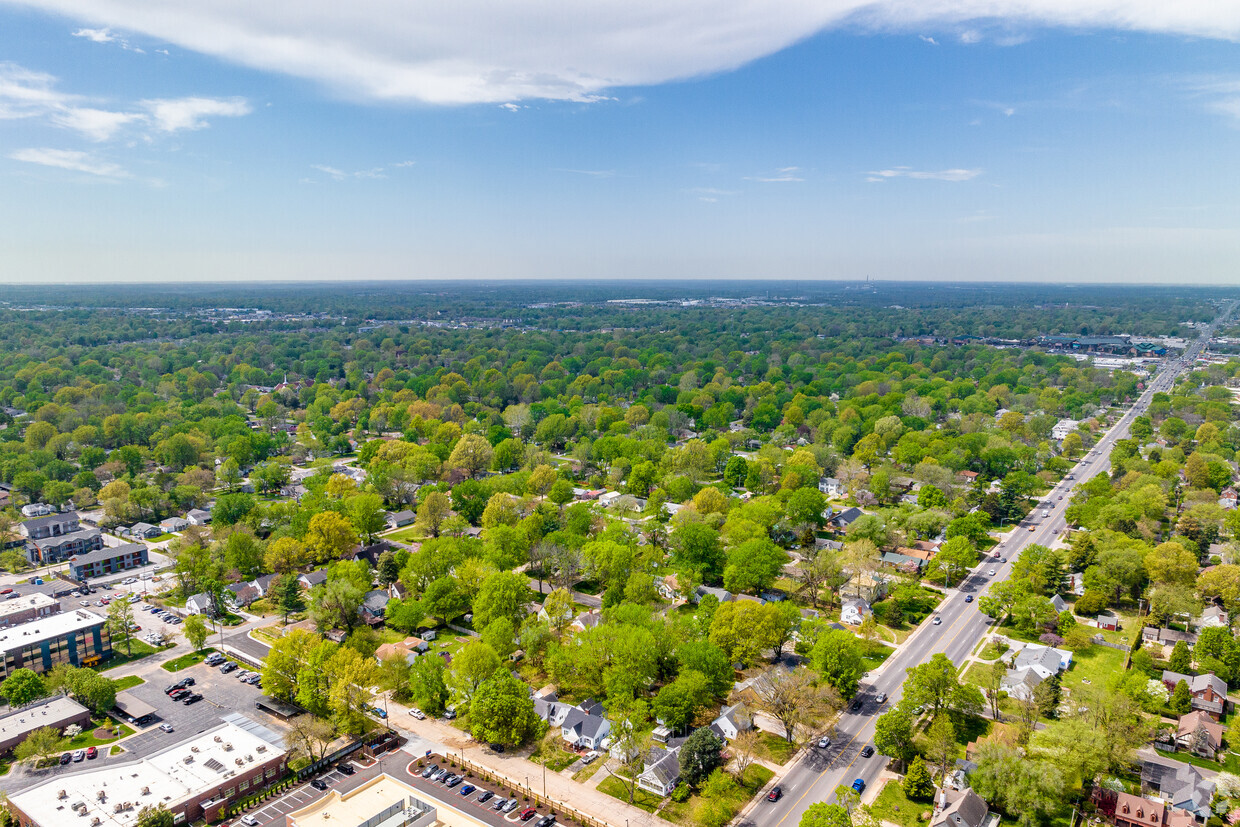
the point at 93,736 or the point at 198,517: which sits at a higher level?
the point at 198,517

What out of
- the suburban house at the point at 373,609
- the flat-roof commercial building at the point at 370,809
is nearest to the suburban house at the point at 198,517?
the suburban house at the point at 373,609

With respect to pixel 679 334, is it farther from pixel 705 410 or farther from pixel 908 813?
pixel 908 813

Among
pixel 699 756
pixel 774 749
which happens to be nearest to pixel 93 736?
pixel 699 756

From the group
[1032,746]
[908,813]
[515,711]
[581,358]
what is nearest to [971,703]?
[1032,746]

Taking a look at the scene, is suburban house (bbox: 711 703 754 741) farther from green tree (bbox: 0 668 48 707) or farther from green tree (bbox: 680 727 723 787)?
green tree (bbox: 0 668 48 707)

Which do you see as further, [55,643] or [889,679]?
[55,643]

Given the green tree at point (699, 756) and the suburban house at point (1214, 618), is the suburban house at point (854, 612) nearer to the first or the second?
the green tree at point (699, 756)

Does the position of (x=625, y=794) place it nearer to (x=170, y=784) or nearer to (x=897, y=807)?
(x=897, y=807)

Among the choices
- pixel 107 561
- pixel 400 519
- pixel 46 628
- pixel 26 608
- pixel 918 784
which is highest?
pixel 46 628
